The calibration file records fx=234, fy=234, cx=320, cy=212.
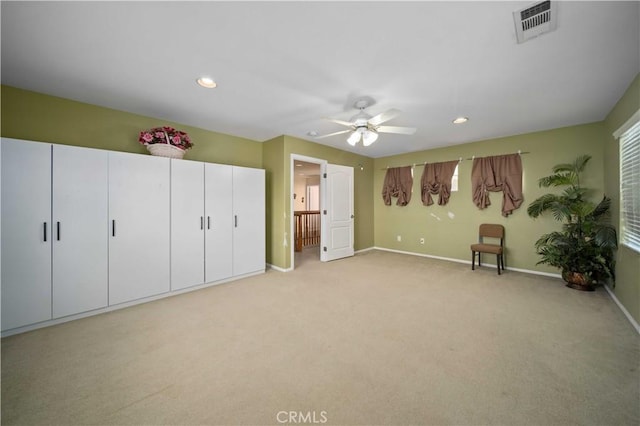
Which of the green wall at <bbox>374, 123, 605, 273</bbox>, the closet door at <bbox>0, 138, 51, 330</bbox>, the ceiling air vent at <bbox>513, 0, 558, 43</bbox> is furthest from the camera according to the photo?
the green wall at <bbox>374, 123, 605, 273</bbox>

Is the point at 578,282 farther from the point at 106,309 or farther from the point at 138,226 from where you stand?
the point at 106,309

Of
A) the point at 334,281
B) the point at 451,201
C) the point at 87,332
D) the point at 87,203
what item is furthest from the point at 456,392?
the point at 451,201

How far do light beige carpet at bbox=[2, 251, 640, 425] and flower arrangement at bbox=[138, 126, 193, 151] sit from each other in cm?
204

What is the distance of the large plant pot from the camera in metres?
3.23

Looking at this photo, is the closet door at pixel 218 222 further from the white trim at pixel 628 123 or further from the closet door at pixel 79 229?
the white trim at pixel 628 123

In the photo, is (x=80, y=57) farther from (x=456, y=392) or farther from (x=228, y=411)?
(x=456, y=392)

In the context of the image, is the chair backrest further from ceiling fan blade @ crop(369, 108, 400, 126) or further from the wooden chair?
ceiling fan blade @ crop(369, 108, 400, 126)

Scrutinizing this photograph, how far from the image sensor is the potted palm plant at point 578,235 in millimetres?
3094

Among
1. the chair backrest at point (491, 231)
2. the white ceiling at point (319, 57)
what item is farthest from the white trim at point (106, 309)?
the chair backrest at point (491, 231)

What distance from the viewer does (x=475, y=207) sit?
473 cm

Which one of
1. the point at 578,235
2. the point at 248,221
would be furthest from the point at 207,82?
the point at 578,235

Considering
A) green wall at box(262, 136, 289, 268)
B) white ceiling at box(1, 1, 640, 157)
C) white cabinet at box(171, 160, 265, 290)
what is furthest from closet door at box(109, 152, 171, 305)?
green wall at box(262, 136, 289, 268)

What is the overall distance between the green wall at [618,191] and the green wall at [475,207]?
366mm

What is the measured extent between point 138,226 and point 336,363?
2.75m
